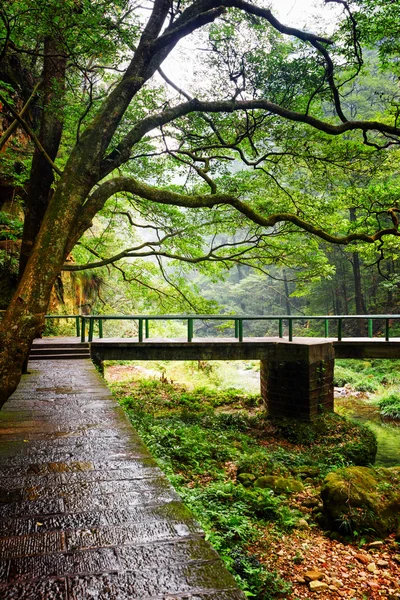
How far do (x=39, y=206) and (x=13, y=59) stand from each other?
448 centimetres

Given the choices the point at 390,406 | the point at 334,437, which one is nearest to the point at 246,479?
the point at 334,437

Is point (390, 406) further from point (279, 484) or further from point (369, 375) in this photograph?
point (279, 484)

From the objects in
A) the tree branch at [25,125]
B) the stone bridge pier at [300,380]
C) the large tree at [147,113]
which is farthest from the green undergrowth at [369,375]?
the tree branch at [25,125]

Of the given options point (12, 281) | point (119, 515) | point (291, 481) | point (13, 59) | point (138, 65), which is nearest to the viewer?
point (119, 515)

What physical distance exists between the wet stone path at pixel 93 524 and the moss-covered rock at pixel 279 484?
10.5 feet

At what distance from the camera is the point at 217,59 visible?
7328mm

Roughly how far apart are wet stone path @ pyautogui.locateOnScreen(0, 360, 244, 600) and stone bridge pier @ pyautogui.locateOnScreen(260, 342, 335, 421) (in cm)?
754

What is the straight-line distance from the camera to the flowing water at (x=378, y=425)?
9.41 m

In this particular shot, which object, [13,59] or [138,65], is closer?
[138,65]

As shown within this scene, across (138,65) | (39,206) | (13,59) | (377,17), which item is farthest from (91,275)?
(377,17)

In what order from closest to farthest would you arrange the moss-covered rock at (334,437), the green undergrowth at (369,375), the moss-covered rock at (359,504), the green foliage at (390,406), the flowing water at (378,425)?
the moss-covered rock at (359,504) → the moss-covered rock at (334,437) → the flowing water at (378,425) → the green foliage at (390,406) → the green undergrowth at (369,375)

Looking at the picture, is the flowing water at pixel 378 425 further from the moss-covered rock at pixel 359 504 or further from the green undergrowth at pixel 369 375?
the moss-covered rock at pixel 359 504

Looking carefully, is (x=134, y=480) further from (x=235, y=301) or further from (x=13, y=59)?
(x=235, y=301)

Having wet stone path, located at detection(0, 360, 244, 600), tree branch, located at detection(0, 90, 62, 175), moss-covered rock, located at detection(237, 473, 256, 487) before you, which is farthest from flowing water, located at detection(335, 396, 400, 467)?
tree branch, located at detection(0, 90, 62, 175)
